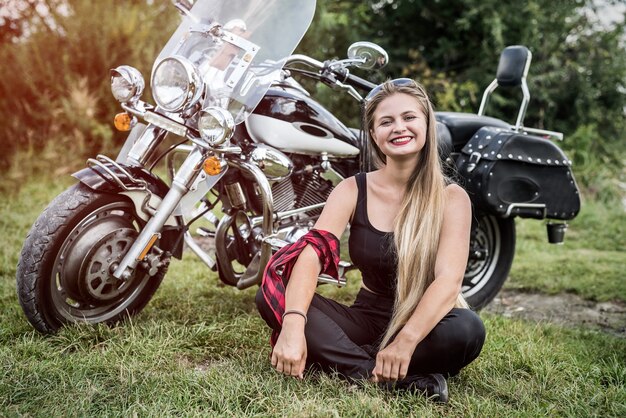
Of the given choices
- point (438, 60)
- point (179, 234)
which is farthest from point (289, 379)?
point (438, 60)

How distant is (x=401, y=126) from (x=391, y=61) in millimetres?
6576

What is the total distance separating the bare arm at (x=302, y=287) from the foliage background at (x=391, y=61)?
4.83 m

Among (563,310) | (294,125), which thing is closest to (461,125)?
(294,125)

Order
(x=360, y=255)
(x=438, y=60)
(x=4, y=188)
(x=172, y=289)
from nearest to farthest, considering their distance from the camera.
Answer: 1. (x=360, y=255)
2. (x=172, y=289)
3. (x=4, y=188)
4. (x=438, y=60)

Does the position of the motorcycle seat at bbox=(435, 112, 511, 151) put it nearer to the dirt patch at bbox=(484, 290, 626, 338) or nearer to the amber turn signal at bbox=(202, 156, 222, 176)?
the dirt patch at bbox=(484, 290, 626, 338)

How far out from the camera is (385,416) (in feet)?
6.13

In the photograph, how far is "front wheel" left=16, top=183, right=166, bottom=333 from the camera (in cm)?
237

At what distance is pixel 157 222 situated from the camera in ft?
8.13

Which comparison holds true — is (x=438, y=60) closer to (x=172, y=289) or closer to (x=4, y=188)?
(x=4, y=188)

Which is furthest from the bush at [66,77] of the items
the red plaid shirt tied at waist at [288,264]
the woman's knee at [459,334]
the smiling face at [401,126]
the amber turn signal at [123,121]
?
the woman's knee at [459,334]

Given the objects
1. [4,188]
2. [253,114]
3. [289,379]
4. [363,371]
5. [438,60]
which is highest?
[438,60]

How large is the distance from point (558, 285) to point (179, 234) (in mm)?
2564

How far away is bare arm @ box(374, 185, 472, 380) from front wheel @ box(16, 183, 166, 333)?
119 centimetres

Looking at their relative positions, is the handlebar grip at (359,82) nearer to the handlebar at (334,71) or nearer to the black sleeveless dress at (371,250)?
the handlebar at (334,71)
